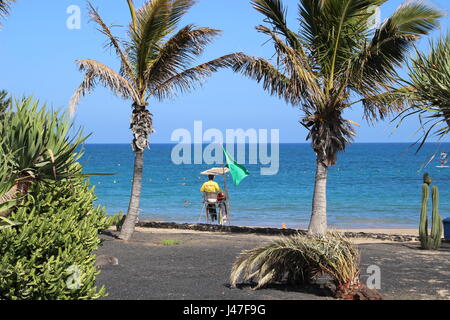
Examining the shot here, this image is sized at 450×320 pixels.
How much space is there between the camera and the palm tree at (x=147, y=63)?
16.2 meters

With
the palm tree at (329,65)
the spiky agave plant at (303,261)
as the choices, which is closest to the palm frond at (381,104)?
the palm tree at (329,65)

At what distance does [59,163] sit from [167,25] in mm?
10415

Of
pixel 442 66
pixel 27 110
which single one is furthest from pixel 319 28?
pixel 27 110

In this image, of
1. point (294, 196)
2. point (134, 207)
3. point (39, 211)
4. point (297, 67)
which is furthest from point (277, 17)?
point (294, 196)

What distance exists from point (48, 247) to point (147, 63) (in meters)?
10.5

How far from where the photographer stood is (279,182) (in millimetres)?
76438

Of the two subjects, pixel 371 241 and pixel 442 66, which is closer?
pixel 442 66

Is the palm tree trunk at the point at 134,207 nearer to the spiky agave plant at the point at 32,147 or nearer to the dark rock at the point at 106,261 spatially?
the dark rock at the point at 106,261

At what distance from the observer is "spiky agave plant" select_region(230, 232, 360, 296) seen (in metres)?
9.55

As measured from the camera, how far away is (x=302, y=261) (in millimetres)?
10055

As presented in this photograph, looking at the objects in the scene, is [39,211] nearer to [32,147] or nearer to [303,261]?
[32,147]
